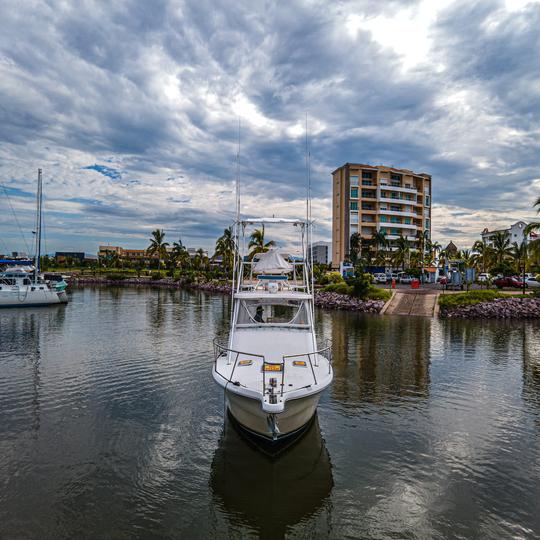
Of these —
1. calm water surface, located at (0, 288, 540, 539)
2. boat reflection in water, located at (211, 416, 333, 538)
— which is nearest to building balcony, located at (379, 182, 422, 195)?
calm water surface, located at (0, 288, 540, 539)

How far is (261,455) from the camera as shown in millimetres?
10578

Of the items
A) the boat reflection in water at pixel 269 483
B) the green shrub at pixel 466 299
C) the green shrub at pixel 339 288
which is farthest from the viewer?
the green shrub at pixel 339 288

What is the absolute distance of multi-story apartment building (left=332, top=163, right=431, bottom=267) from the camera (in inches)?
3278

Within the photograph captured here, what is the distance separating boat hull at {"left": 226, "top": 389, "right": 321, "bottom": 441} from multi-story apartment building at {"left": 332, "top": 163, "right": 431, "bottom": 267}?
73.5 meters

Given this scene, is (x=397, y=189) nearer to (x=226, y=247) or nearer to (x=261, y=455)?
(x=226, y=247)

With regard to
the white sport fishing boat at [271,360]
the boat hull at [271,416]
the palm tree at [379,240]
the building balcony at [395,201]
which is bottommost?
the boat hull at [271,416]

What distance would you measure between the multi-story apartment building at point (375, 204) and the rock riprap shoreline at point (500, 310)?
140ft

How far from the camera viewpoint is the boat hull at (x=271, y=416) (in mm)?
9703

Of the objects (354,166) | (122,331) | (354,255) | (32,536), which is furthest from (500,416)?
(354,166)

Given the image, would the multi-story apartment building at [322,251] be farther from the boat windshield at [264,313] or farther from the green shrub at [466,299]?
the boat windshield at [264,313]

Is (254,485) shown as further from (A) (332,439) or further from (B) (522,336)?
(B) (522,336)

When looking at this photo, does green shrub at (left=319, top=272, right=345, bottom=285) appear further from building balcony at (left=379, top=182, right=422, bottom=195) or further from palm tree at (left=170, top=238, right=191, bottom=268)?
palm tree at (left=170, top=238, right=191, bottom=268)

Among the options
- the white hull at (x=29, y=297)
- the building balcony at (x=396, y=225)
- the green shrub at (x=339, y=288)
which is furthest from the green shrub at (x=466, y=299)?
the white hull at (x=29, y=297)

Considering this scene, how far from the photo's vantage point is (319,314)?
42.2 m
